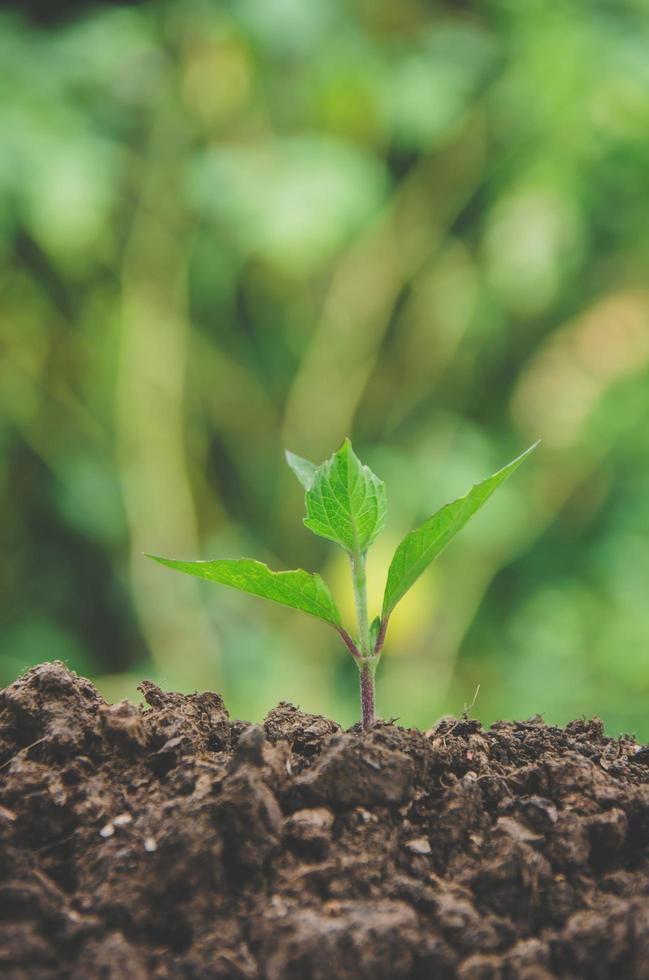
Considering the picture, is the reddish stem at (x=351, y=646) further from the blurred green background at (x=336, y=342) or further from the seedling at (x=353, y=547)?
the blurred green background at (x=336, y=342)

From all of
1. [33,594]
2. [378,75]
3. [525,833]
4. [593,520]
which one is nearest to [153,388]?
[33,594]

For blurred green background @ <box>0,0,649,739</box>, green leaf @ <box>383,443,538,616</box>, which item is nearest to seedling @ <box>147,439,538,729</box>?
green leaf @ <box>383,443,538,616</box>

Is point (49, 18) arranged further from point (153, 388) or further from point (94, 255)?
point (153, 388)

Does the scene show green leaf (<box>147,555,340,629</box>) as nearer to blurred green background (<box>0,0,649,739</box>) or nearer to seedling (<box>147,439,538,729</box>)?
seedling (<box>147,439,538,729</box>)

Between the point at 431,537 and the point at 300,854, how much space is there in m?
0.21

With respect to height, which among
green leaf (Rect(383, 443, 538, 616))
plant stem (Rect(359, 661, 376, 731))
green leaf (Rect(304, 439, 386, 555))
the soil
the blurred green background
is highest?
the blurred green background

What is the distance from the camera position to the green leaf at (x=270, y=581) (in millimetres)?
633

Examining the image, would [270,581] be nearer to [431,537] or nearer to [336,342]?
[431,537]

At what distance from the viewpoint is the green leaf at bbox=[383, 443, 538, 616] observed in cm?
63

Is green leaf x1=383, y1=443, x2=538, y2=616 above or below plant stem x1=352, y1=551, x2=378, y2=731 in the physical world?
above

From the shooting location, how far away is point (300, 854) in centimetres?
57

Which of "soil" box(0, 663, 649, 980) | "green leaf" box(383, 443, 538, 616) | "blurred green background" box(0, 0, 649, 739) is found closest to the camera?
"soil" box(0, 663, 649, 980)

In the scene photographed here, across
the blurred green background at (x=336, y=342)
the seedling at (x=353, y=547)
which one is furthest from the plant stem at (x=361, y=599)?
the blurred green background at (x=336, y=342)

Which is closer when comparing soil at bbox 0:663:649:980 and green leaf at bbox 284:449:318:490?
soil at bbox 0:663:649:980
